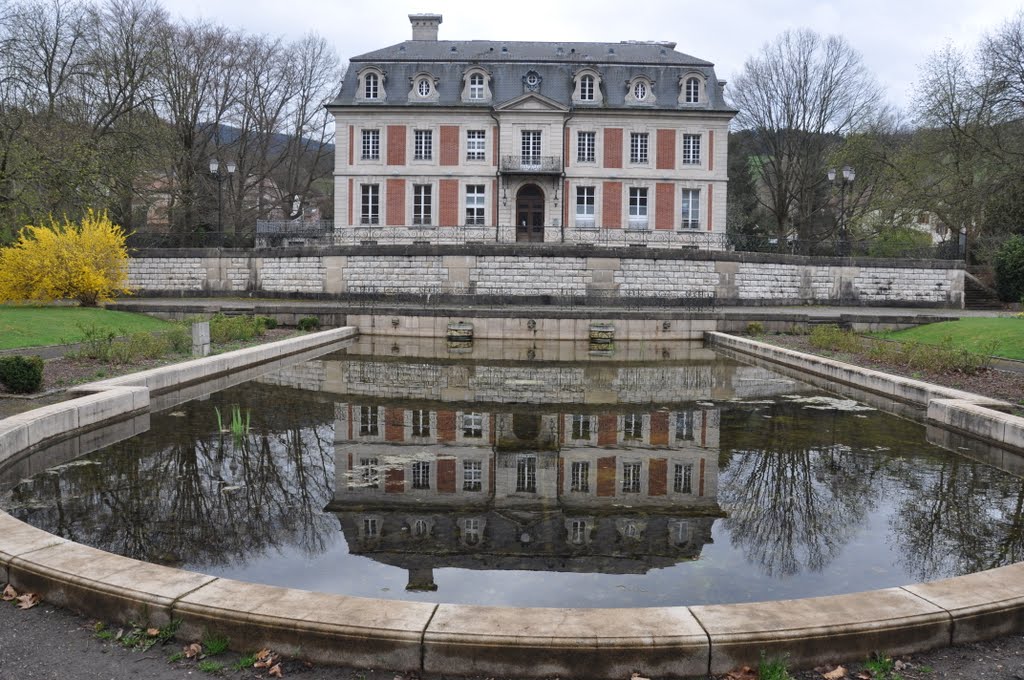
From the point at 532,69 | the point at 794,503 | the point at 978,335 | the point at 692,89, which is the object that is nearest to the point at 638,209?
the point at 692,89

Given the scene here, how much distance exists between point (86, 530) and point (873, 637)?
545cm

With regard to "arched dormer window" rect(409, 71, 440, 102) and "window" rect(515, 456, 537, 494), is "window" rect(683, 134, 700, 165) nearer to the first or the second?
"arched dormer window" rect(409, 71, 440, 102)

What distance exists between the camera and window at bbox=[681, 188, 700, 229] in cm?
4216

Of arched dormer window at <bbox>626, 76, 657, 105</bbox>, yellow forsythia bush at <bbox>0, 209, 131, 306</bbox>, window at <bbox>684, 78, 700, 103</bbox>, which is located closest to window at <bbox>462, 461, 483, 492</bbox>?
yellow forsythia bush at <bbox>0, 209, 131, 306</bbox>

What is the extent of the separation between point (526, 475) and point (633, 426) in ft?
10.0

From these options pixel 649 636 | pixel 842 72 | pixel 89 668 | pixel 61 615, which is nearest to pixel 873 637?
pixel 649 636

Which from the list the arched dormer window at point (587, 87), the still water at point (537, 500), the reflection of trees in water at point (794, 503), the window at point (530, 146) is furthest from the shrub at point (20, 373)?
the arched dormer window at point (587, 87)

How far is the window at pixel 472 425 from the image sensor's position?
998 centimetres

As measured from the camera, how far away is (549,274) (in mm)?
31875

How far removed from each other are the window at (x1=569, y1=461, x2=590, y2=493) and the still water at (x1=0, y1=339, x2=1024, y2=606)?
39mm

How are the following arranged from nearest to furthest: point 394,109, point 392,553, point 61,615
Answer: point 61,615 < point 392,553 < point 394,109

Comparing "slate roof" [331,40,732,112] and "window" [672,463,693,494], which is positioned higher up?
"slate roof" [331,40,732,112]

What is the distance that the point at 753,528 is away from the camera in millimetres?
6457

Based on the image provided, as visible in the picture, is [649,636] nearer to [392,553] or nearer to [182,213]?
[392,553]
